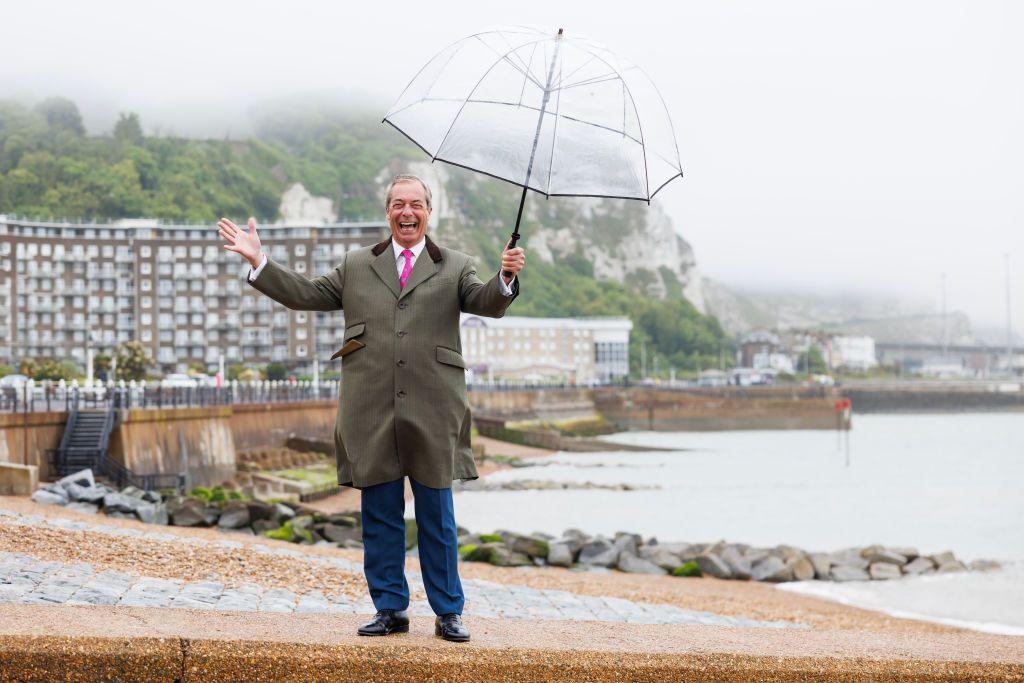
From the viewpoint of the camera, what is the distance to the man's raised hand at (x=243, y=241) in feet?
14.6

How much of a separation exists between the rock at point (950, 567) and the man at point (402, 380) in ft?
55.5

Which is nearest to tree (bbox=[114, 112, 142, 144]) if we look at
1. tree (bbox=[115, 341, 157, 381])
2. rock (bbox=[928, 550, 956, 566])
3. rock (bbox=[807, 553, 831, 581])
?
tree (bbox=[115, 341, 157, 381])

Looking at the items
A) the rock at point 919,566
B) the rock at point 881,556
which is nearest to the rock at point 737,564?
the rock at point 881,556

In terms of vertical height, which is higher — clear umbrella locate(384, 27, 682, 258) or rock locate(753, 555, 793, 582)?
clear umbrella locate(384, 27, 682, 258)

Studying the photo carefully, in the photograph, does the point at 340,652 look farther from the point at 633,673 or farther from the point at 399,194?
the point at 399,194

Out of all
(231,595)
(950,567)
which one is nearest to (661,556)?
(950,567)

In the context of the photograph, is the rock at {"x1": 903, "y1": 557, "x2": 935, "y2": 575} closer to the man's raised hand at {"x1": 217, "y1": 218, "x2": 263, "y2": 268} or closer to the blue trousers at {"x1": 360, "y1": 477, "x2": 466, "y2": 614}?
the blue trousers at {"x1": 360, "y1": 477, "x2": 466, "y2": 614}

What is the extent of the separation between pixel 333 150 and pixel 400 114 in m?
180

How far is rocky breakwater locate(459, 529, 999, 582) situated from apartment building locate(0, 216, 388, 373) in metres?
76.5

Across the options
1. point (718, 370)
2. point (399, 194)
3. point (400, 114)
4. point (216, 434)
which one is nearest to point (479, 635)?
point (399, 194)

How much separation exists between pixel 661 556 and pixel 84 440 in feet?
40.5

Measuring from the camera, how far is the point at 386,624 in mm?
4371

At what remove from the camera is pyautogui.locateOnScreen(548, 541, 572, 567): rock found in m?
16.2

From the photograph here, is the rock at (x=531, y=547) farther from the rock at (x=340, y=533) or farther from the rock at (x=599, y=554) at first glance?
the rock at (x=340, y=533)
